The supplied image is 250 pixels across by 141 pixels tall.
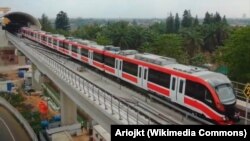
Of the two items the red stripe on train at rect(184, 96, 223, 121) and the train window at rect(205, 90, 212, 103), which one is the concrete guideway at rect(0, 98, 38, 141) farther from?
the train window at rect(205, 90, 212, 103)

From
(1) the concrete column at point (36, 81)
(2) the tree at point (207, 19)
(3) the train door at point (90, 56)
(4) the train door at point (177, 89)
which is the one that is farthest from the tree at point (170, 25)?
(4) the train door at point (177, 89)

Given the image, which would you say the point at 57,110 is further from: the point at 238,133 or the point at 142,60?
the point at 238,133

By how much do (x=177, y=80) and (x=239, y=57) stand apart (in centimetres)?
1178

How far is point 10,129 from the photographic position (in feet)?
110

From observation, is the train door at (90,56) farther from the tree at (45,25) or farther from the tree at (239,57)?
the tree at (45,25)

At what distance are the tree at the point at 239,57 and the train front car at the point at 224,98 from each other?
435 inches

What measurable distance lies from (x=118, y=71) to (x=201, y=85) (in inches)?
413

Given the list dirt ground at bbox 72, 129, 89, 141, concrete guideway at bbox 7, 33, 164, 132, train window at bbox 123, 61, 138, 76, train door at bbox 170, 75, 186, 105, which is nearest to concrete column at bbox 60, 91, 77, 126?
dirt ground at bbox 72, 129, 89, 141

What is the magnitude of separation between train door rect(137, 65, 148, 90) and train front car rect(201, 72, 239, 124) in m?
5.62

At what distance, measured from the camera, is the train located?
15.3m

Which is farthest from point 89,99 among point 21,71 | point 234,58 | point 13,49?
point 13,49

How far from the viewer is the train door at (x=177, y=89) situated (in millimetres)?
17422

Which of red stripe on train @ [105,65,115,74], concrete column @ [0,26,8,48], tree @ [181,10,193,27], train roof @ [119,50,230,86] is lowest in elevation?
concrete column @ [0,26,8,48]

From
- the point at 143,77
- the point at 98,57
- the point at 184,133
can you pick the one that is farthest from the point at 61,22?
the point at 184,133
